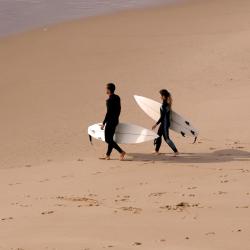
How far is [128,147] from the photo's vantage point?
44.5 ft

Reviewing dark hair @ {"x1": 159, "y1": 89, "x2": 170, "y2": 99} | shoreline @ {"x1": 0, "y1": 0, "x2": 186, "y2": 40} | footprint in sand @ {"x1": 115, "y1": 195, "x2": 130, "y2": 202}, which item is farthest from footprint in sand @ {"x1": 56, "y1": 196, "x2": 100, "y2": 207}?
shoreline @ {"x1": 0, "y1": 0, "x2": 186, "y2": 40}

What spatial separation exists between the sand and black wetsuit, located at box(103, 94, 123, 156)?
0.36 meters

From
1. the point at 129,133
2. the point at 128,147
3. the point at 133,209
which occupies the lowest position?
the point at 133,209

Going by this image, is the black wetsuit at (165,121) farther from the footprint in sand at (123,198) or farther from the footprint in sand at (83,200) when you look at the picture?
the footprint in sand at (83,200)

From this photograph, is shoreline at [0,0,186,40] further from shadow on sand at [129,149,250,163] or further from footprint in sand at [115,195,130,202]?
footprint in sand at [115,195,130,202]

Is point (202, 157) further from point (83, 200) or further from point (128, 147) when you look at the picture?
point (83, 200)

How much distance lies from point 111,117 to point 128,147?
1594mm

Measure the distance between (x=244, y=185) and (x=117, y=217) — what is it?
2.26 m

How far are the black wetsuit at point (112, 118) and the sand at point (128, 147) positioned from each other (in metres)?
0.36

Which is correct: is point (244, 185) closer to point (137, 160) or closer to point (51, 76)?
point (137, 160)

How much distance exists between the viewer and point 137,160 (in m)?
12.5

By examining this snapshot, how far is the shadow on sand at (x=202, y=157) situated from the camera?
12.2 meters

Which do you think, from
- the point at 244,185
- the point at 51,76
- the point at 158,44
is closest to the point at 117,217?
the point at 244,185

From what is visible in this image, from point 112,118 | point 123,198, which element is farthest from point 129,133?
point 123,198
